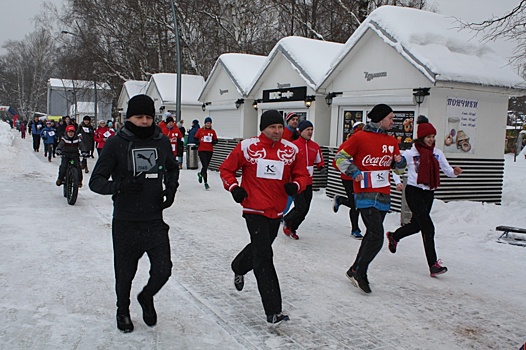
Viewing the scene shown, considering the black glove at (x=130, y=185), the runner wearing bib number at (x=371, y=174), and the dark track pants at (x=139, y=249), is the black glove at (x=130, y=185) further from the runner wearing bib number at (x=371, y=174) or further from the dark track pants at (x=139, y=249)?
the runner wearing bib number at (x=371, y=174)

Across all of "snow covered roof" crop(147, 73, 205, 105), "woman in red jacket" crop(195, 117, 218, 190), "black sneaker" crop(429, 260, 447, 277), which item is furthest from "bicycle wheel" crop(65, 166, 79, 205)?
"snow covered roof" crop(147, 73, 205, 105)

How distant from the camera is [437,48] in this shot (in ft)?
34.5

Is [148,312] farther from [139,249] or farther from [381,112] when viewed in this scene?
[381,112]

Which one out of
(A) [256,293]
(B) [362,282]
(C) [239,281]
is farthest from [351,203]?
(C) [239,281]

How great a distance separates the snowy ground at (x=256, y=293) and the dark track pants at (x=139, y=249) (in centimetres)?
42

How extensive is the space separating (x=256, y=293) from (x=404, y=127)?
6.55m

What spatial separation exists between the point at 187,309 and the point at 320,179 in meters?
9.68

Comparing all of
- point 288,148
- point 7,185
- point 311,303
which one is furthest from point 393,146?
point 7,185

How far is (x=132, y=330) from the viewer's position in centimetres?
411

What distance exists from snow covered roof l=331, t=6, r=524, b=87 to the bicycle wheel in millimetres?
6486

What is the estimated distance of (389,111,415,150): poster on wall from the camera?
10.4 m

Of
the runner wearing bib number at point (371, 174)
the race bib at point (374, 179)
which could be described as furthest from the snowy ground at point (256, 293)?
the race bib at point (374, 179)

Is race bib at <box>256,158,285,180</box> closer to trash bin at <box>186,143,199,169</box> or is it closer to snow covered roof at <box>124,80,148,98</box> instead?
trash bin at <box>186,143,199,169</box>

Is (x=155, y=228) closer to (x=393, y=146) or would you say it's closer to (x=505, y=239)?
(x=393, y=146)
